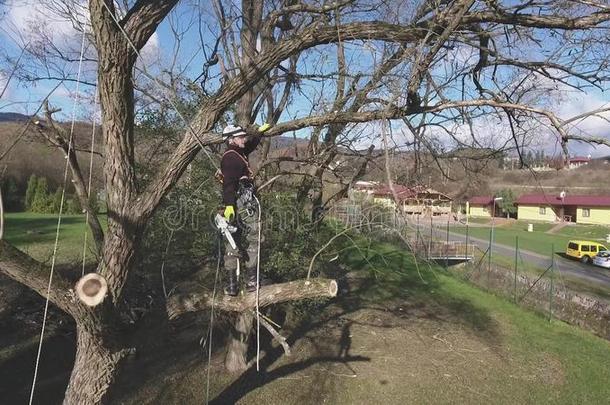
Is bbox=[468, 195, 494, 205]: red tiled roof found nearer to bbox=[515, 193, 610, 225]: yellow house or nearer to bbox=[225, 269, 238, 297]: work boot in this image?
bbox=[515, 193, 610, 225]: yellow house

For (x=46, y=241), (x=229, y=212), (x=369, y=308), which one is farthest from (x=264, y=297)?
(x=46, y=241)

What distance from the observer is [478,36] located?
18.1 ft

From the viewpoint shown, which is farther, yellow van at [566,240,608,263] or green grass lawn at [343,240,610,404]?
yellow van at [566,240,608,263]

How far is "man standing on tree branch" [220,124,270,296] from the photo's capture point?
16.8ft

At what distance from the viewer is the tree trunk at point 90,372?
4.59 m

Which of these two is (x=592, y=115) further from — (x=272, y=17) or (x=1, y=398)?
(x=1, y=398)

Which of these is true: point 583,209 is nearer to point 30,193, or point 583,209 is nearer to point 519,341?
point 519,341

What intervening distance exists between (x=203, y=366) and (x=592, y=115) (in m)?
8.36

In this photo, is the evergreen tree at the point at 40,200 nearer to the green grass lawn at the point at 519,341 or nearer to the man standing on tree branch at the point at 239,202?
the green grass lawn at the point at 519,341

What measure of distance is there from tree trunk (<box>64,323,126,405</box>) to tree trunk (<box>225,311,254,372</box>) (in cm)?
522

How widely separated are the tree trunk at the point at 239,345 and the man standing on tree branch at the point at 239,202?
4377mm

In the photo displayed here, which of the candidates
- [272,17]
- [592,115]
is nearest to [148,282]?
[272,17]

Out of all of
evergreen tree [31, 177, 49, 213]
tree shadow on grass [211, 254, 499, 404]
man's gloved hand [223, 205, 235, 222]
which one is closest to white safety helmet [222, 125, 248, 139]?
man's gloved hand [223, 205, 235, 222]

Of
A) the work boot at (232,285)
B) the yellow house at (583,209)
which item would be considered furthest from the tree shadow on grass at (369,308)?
the yellow house at (583,209)
